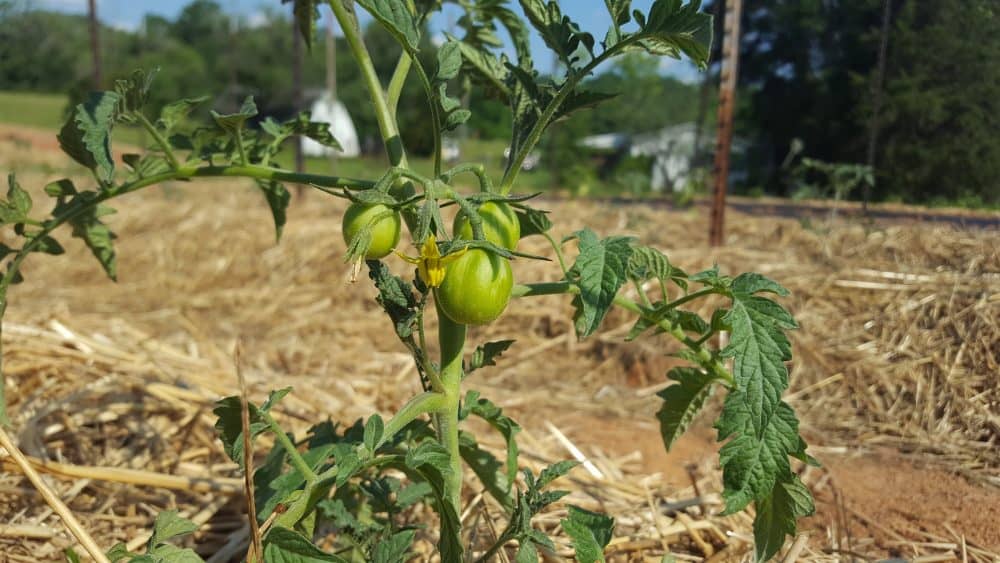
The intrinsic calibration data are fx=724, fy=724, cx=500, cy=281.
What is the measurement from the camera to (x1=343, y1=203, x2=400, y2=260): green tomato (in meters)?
0.81

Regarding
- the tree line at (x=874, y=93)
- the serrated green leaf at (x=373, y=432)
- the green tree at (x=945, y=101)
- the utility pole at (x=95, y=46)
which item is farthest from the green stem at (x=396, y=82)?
the utility pole at (x=95, y=46)

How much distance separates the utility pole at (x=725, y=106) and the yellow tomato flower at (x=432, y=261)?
3.19 meters

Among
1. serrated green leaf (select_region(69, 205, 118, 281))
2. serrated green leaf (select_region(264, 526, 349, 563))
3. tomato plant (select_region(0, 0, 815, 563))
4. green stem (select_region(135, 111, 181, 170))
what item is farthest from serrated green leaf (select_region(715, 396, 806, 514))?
serrated green leaf (select_region(69, 205, 118, 281))

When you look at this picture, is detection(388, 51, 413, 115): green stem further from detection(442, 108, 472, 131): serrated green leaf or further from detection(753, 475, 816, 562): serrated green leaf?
detection(753, 475, 816, 562): serrated green leaf

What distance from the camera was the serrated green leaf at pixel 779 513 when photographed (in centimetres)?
96

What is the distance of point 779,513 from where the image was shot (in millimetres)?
986

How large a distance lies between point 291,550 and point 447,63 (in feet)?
1.94

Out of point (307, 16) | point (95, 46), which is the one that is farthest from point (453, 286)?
point (95, 46)

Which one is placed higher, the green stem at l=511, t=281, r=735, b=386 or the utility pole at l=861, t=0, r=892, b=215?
the utility pole at l=861, t=0, r=892, b=215

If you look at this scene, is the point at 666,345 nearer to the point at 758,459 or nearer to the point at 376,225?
the point at 758,459

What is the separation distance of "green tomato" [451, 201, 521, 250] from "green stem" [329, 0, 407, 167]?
0.16m

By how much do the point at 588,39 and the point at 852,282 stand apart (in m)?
2.15

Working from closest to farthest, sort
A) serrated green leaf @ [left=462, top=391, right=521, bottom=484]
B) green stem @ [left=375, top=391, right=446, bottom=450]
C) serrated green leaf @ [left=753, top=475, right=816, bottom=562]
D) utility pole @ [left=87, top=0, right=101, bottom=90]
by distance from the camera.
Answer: green stem @ [left=375, top=391, right=446, bottom=450] < serrated green leaf @ [left=753, top=475, right=816, bottom=562] < serrated green leaf @ [left=462, top=391, right=521, bottom=484] < utility pole @ [left=87, top=0, right=101, bottom=90]

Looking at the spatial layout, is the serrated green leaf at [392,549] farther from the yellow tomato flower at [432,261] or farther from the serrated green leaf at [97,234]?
the serrated green leaf at [97,234]
